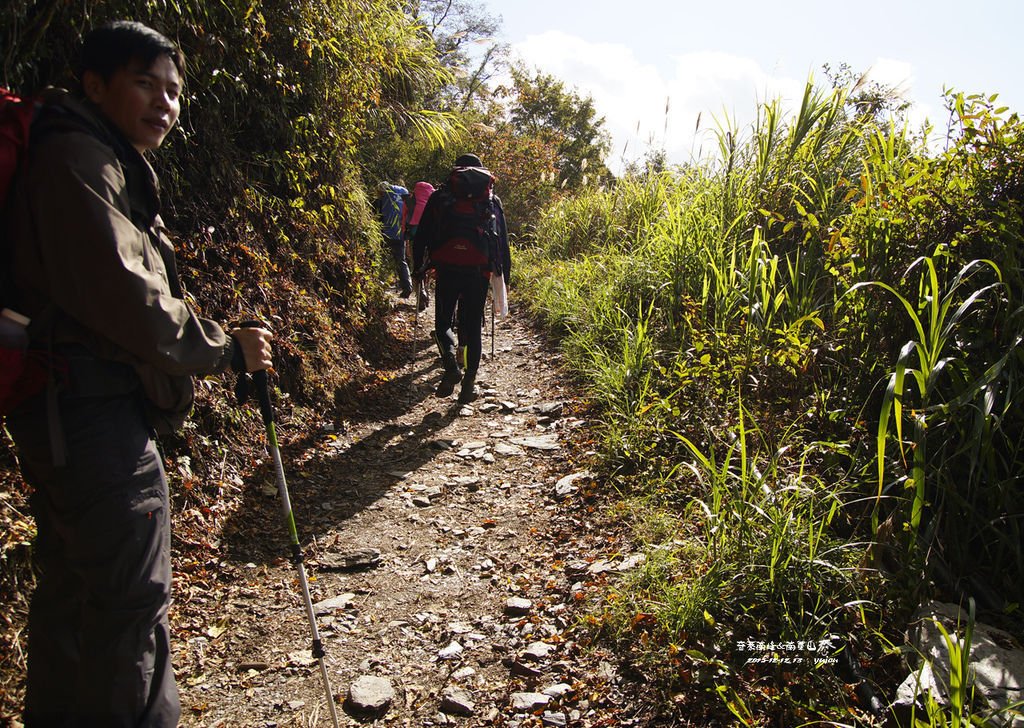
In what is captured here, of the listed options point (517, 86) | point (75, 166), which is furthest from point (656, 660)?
point (517, 86)

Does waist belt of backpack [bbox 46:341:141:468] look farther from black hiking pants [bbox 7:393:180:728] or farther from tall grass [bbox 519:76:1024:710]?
tall grass [bbox 519:76:1024:710]

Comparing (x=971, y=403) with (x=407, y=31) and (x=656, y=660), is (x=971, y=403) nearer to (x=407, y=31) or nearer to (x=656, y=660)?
(x=656, y=660)

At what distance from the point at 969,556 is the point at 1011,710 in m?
0.82

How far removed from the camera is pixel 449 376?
6473 millimetres

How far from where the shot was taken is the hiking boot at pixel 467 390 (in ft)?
21.7

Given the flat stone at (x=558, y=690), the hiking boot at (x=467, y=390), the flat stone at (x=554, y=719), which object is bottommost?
the flat stone at (x=554, y=719)

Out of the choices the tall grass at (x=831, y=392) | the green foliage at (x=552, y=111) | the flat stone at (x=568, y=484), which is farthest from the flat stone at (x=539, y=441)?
the green foliage at (x=552, y=111)

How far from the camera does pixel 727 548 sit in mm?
2992

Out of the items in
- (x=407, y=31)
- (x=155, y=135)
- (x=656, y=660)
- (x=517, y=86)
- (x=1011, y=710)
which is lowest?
(x=656, y=660)

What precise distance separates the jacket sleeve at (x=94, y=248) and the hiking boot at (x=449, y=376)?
461 cm

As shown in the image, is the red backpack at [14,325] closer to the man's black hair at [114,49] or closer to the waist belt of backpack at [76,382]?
the waist belt of backpack at [76,382]

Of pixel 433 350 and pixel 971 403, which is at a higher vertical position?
pixel 971 403

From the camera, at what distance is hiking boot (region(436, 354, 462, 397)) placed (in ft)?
21.1

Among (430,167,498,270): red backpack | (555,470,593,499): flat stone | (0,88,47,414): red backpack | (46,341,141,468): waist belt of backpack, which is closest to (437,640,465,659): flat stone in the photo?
(555,470,593,499): flat stone
